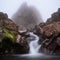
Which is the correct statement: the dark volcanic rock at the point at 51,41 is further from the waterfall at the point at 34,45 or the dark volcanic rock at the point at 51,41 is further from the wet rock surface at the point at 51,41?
the waterfall at the point at 34,45

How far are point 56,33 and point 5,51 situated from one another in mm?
23302

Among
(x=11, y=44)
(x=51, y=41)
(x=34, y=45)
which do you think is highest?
(x=51, y=41)

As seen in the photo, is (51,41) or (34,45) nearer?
(51,41)

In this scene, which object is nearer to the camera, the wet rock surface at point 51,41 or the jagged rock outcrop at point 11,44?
the jagged rock outcrop at point 11,44

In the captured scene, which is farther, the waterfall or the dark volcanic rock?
the waterfall

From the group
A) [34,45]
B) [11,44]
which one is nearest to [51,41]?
[34,45]

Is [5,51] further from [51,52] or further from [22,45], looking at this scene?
[51,52]

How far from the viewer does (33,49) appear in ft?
310

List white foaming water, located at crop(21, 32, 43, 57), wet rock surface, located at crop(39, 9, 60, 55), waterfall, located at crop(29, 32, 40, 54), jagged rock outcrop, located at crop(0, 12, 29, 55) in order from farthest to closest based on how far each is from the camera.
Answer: waterfall, located at crop(29, 32, 40, 54)
white foaming water, located at crop(21, 32, 43, 57)
wet rock surface, located at crop(39, 9, 60, 55)
jagged rock outcrop, located at crop(0, 12, 29, 55)

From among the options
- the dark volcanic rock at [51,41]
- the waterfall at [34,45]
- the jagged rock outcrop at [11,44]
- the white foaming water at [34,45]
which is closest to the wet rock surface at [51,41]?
the dark volcanic rock at [51,41]

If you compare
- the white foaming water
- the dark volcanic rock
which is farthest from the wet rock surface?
the white foaming water

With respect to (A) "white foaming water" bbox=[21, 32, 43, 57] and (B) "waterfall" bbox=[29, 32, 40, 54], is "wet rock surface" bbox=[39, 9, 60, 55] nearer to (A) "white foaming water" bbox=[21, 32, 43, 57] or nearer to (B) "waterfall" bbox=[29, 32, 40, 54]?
(B) "waterfall" bbox=[29, 32, 40, 54]

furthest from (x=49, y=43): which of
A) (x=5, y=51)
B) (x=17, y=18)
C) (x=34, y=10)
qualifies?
(x=34, y=10)

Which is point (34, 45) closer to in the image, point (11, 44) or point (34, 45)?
point (34, 45)
